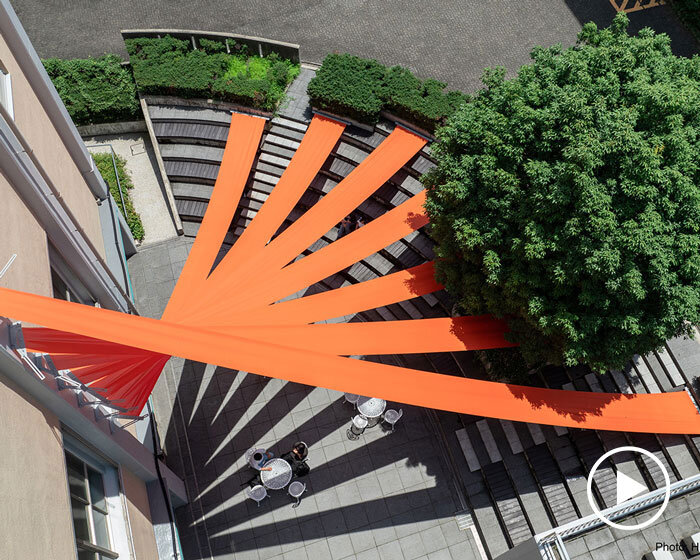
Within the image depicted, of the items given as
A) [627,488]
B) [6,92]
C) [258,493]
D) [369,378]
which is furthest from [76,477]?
[627,488]

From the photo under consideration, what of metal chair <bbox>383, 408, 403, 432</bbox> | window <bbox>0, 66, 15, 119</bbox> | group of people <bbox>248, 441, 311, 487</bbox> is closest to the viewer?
window <bbox>0, 66, 15, 119</bbox>

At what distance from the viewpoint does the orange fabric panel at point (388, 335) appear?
16.0m

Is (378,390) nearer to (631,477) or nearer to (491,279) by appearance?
(491,279)

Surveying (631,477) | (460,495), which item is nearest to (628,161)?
(631,477)

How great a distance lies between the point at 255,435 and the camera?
21.3 metres

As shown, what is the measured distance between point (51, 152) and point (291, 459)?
45.1ft

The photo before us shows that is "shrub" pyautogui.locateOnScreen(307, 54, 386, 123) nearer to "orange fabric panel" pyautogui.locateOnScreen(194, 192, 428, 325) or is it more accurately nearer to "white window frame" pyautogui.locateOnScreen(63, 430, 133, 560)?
"orange fabric panel" pyautogui.locateOnScreen(194, 192, 428, 325)

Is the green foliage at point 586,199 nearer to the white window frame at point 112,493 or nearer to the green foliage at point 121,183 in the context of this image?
the white window frame at point 112,493

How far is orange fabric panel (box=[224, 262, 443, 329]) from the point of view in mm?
17438

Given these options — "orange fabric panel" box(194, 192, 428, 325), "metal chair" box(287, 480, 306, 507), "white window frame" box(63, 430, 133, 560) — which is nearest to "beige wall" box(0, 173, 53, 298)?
"white window frame" box(63, 430, 133, 560)

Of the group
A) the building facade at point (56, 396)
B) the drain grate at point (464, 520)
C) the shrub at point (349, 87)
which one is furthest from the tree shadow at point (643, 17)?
the building facade at point (56, 396)

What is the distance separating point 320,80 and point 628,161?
14302 mm

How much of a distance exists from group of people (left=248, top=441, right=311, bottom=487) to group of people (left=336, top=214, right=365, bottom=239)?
885cm

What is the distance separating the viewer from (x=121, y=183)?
26406 millimetres
